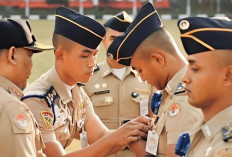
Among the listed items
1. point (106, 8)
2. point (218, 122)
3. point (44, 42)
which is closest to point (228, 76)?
point (218, 122)

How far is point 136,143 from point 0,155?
1.31 metres

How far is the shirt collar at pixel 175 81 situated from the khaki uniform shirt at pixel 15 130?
1.03 meters

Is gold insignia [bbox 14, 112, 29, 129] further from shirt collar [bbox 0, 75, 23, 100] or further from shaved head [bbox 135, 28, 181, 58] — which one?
shaved head [bbox 135, 28, 181, 58]

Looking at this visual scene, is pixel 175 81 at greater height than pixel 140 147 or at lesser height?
greater

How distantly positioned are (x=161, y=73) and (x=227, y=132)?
1252 millimetres

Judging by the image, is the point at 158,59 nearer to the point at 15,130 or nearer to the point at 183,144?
the point at 183,144

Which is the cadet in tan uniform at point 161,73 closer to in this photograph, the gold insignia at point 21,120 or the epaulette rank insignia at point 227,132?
the epaulette rank insignia at point 227,132

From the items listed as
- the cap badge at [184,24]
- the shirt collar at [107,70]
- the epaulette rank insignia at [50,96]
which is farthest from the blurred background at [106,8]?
the cap badge at [184,24]

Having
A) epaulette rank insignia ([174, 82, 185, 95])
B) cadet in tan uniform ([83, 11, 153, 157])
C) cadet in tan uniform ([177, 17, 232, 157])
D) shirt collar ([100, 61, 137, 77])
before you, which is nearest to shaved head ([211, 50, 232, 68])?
cadet in tan uniform ([177, 17, 232, 157])

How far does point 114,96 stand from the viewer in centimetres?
791

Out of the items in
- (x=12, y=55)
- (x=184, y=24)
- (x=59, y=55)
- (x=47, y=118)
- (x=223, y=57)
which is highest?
(x=184, y=24)

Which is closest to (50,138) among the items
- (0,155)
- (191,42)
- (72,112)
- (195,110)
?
(72,112)

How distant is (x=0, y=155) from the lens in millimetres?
4711

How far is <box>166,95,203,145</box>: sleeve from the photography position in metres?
4.85
